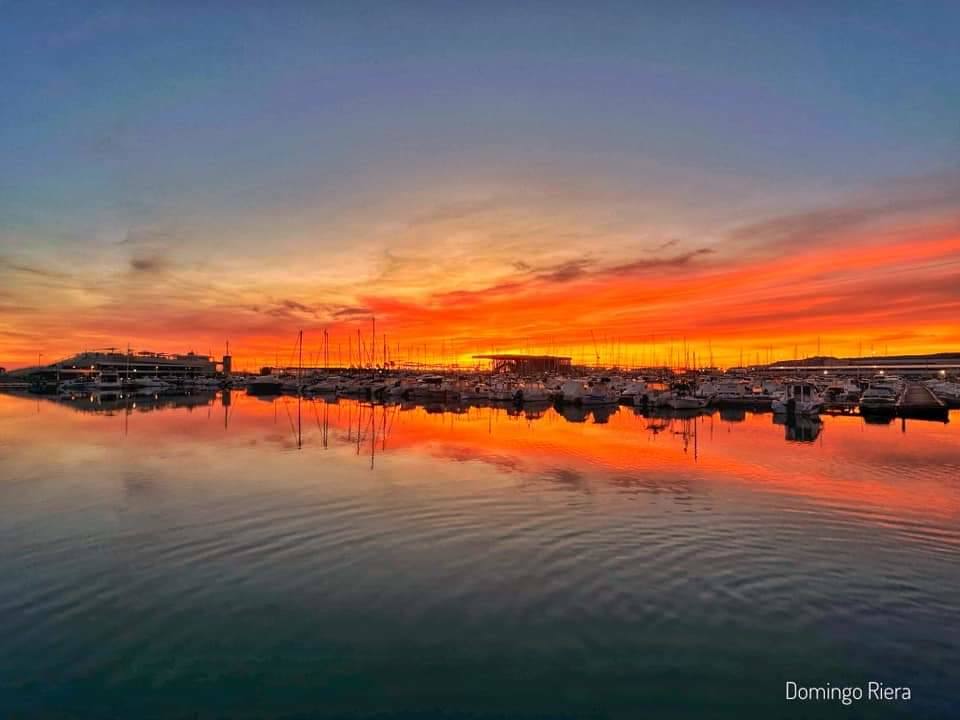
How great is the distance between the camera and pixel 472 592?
34.2 ft

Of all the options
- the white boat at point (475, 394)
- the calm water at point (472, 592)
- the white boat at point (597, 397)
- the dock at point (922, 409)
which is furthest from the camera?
the white boat at point (475, 394)

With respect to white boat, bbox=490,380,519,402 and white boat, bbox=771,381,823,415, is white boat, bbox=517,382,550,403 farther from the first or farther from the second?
white boat, bbox=771,381,823,415

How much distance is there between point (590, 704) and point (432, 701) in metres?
2.00

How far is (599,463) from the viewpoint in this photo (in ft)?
85.3

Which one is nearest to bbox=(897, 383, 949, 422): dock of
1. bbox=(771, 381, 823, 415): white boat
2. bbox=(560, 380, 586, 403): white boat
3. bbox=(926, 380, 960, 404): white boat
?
bbox=(771, 381, 823, 415): white boat

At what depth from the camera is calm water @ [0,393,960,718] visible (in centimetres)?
741

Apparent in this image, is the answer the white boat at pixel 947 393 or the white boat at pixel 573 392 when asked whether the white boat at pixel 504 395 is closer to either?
the white boat at pixel 573 392

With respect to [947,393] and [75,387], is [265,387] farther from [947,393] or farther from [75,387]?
[947,393]

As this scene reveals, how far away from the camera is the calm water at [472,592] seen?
7410 millimetres

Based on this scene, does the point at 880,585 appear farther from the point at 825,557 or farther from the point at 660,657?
the point at 660,657

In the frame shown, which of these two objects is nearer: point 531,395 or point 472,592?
point 472,592

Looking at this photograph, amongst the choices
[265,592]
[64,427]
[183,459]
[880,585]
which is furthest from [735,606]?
[64,427]

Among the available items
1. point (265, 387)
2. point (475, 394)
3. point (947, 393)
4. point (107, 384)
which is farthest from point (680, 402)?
point (107, 384)

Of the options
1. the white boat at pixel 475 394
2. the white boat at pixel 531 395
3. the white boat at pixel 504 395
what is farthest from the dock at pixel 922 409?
the white boat at pixel 475 394
